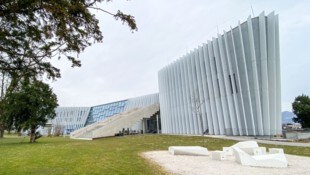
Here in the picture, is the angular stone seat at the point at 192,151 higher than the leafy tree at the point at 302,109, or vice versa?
the leafy tree at the point at 302,109

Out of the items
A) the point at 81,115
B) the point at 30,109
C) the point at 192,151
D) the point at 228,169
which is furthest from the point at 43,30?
the point at 81,115

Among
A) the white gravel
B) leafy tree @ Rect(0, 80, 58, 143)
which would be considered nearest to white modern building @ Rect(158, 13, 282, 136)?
the white gravel

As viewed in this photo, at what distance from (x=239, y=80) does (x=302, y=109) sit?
17939 millimetres

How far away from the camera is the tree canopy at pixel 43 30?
6.16 metres

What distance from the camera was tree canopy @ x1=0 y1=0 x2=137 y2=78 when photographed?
20.2ft

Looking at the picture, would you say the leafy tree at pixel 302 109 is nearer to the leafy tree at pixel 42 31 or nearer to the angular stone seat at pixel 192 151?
the angular stone seat at pixel 192 151

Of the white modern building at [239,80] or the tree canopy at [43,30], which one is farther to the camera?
the white modern building at [239,80]

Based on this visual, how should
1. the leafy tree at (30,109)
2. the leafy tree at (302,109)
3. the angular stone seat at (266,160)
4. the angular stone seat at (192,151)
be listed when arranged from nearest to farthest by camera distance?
the angular stone seat at (266,160) < the angular stone seat at (192,151) < the leafy tree at (30,109) < the leafy tree at (302,109)

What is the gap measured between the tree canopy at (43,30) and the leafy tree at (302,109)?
4472 cm

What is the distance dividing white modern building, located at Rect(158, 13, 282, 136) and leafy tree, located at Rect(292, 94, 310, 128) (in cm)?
1566

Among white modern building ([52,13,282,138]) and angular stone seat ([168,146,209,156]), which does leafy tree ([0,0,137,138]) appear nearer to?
angular stone seat ([168,146,209,156])

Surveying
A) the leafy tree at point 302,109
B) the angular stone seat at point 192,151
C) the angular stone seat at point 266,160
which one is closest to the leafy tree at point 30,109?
the angular stone seat at point 192,151

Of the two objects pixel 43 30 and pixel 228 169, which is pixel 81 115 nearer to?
pixel 228 169

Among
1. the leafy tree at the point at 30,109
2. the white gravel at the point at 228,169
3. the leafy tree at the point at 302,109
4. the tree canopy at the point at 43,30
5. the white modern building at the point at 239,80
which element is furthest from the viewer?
the leafy tree at the point at 302,109
